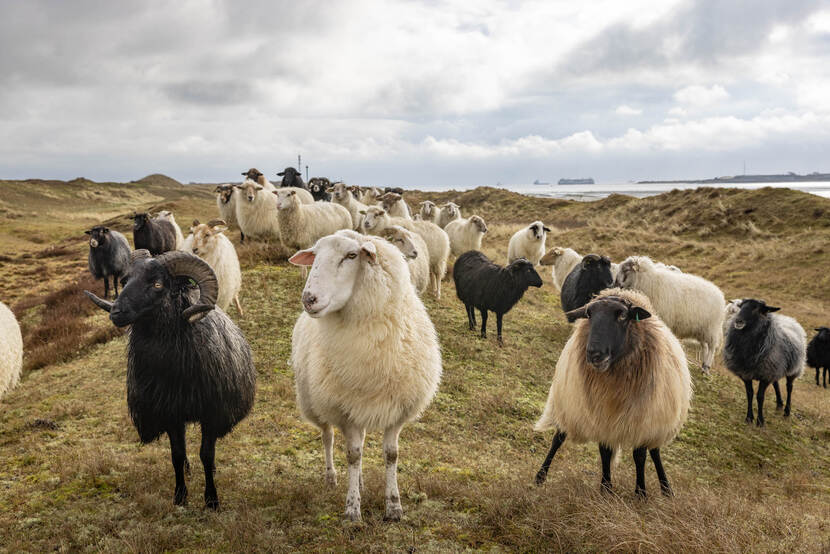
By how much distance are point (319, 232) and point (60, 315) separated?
701 cm

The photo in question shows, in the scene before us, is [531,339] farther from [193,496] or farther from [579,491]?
[193,496]

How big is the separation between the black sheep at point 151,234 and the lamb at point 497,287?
8.60 metres

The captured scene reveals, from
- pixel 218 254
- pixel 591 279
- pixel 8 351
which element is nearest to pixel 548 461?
pixel 591 279

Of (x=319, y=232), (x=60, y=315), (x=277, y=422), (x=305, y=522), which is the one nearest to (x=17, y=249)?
(x=60, y=315)

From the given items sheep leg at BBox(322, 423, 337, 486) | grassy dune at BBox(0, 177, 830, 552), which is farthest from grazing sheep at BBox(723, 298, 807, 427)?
sheep leg at BBox(322, 423, 337, 486)

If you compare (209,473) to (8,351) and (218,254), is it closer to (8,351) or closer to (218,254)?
(8,351)

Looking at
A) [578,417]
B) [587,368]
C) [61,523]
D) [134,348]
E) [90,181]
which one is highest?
[90,181]

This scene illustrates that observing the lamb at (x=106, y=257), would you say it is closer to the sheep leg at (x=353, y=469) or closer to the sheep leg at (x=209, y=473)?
the sheep leg at (x=209, y=473)

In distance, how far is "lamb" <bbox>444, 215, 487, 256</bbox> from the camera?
1822 cm

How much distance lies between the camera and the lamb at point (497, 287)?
460 inches

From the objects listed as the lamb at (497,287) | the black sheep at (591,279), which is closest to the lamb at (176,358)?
the lamb at (497,287)

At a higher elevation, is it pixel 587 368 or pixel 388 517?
pixel 587 368

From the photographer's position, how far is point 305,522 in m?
4.20

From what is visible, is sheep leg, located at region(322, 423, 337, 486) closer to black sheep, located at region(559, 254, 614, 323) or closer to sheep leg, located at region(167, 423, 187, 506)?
sheep leg, located at region(167, 423, 187, 506)
